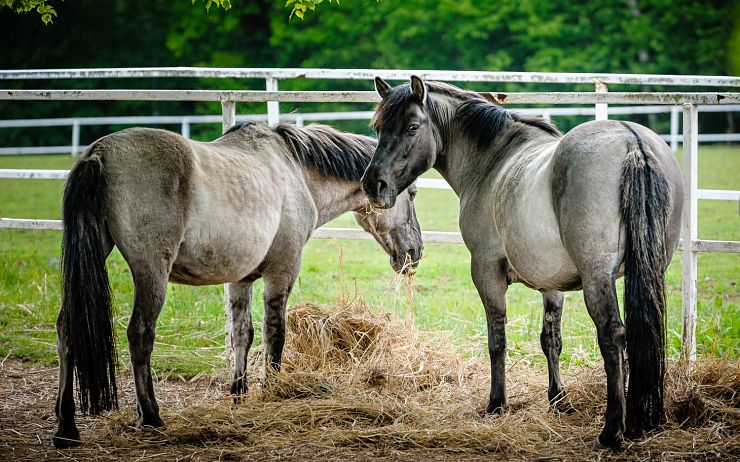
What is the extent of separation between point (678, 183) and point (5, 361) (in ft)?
15.7

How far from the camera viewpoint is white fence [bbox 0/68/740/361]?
16.3 feet

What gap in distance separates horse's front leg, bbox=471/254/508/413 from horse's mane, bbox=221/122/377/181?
1296 millimetres

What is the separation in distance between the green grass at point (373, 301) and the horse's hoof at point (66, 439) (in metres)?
1.65

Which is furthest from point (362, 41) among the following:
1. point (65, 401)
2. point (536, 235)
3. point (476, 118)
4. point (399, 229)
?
point (65, 401)

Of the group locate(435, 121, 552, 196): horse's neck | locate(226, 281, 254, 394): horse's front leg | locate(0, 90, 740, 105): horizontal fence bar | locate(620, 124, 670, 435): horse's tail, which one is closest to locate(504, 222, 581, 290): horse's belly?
locate(620, 124, 670, 435): horse's tail

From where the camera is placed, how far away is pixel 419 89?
4430mm

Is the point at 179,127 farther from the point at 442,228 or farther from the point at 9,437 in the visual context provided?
the point at 9,437

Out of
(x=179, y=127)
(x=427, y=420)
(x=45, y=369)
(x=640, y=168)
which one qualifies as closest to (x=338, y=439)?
(x=427, y=420)

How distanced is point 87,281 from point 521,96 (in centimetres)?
288

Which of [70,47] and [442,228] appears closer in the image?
[442,228]

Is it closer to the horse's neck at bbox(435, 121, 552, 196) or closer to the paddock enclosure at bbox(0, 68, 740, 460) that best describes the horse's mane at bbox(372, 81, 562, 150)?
the horse's neck at bbox(435, 121, 552, 196)

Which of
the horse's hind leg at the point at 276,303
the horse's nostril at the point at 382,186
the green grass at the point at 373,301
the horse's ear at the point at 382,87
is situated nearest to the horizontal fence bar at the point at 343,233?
the green grass at the point at 373,301

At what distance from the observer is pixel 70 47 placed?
25.9 meters

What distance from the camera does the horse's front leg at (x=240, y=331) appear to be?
483 centimetres
